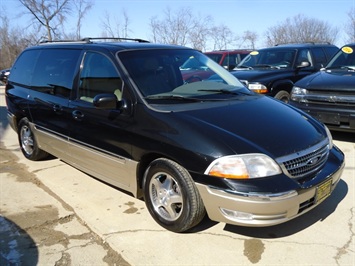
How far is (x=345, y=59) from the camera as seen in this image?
23.0 feet

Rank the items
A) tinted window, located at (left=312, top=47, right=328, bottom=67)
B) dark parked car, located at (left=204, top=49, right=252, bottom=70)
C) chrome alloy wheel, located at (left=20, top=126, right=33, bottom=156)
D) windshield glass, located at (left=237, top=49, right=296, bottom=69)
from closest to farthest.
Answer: chrome alloy wheel, located at (left=20, top=126, right=33, bottom=156)
windshield glass, located at (left=237, top=49, right=296, bottom=69)
tinted window, located at (left=312, top=47, right=328, bottom=67)
dark parked car, located at (left=204, top=49, right=252, bottom=70)

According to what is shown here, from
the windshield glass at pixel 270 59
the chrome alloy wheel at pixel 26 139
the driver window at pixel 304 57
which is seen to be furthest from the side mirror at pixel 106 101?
the driver window at pixel 304 57

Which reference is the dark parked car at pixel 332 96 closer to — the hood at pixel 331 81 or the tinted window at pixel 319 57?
the hood at pixel 331 81

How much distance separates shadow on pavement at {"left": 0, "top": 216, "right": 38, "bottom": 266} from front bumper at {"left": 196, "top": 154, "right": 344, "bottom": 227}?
1.58 meters

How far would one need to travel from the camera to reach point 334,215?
3598 mm

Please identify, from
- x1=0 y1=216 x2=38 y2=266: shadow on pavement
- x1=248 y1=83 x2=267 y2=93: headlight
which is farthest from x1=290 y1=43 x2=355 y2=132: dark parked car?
x1=0 y1=216 x2=38 y2=266: shadow on pavement

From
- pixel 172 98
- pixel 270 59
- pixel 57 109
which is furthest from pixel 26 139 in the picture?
pixel 270 59

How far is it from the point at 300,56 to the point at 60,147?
6402mm

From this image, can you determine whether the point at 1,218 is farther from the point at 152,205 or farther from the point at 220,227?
the point at 220,227

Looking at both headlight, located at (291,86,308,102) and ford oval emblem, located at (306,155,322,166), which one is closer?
ford oval emblem, located at (306,155,322,166)

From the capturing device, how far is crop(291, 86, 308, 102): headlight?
6.43 metres

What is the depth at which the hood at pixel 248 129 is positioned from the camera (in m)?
2.94

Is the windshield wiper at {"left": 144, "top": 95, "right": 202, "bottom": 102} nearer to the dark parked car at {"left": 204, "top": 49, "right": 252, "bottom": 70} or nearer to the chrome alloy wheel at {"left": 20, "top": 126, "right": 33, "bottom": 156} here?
the chrome alloy wheel at {"left": 20, "top": 126, "right": 33, "bottom": 156}

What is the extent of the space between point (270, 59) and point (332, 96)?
3100 mm
